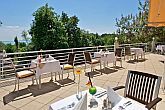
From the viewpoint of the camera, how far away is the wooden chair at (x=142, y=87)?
2.66 metres

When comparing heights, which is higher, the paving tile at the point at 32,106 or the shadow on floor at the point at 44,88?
the shadow on floor at the point at 44,88

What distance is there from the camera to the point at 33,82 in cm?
527

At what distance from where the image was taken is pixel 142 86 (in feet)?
9.29

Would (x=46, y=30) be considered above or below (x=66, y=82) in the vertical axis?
above

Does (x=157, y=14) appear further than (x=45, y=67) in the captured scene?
No

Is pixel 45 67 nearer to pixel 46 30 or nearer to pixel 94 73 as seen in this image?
pixel 94 73

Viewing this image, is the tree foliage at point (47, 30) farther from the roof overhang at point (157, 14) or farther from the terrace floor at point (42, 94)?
the roof overhang at point (157, 14)

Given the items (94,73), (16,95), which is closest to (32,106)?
(16,95)

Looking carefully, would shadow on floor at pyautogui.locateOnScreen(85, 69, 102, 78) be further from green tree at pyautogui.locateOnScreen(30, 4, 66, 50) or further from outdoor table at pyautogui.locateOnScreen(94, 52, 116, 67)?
green tree at pyautogui.locateOnScreen(30, 4, 66, 50)

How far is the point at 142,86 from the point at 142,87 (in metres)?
0.02

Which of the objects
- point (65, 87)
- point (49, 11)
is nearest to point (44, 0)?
point (49, 11)

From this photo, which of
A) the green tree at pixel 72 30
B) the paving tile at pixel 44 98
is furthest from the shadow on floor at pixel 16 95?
the green tree at pixel 72 30

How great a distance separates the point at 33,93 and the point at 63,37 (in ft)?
40.5

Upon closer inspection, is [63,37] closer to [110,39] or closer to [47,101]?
[110,39]
